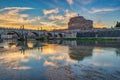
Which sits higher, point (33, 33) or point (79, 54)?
point (33, 33)

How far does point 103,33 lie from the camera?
131125 millimetres

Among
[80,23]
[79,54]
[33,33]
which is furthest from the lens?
[80,23]

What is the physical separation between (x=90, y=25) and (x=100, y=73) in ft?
595

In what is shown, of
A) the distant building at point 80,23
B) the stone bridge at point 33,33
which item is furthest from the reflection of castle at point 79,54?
the distant building at point 80,23

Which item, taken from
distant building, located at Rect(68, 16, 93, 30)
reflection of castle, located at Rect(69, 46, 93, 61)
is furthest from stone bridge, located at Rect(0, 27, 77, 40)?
reflection of castle, located at Rect(69, 46, 93, 61)

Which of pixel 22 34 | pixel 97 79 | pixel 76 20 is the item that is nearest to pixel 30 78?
pixel 97 79

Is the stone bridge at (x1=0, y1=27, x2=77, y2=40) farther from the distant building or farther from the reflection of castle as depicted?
the reflection of castle

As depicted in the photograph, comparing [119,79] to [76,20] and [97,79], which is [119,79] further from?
[76,20]

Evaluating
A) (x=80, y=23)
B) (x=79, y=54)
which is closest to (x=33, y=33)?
(x=80, y=23)

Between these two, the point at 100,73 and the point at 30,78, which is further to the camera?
the point at 100,73

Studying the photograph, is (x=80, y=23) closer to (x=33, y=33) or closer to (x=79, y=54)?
(x=33, y=33)

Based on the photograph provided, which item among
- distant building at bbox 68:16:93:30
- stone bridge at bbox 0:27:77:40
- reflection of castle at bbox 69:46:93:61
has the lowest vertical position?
reflection of castle at bbox 69:46:93:61

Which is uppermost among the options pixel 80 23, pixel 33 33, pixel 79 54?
pixel 80 23

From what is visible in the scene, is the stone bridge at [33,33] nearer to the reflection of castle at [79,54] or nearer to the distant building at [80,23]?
the distant building at [80,23]
